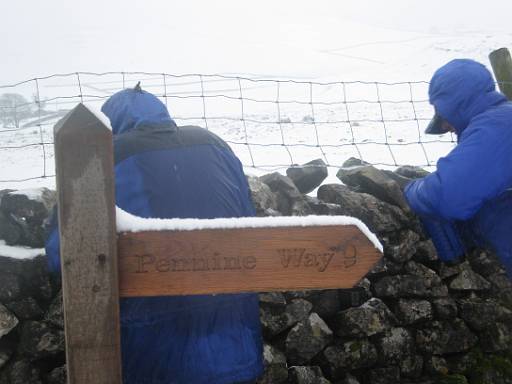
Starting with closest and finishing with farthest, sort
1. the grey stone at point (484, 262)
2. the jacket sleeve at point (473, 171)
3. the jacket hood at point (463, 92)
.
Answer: the jacket sleeve at point (473, 171)
the jacket hood at point (463, 92)
the grey stone at point (484, 262)

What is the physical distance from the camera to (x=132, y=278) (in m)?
1.38

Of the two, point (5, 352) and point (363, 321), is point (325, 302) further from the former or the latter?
point (5, 352)

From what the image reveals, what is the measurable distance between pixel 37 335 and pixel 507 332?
305 centimetres

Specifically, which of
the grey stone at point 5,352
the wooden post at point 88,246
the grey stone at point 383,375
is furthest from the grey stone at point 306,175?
the wooden post at point 88,246

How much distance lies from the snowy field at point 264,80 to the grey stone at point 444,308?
4.31 feet

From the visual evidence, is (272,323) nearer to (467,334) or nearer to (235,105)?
(467,334)

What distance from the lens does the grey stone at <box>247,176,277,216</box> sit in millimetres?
3195

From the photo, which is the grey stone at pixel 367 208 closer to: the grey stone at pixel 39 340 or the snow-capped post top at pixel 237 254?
the grey stone at pixel 39 340

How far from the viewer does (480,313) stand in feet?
11.6

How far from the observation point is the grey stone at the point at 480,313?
3.54 metres

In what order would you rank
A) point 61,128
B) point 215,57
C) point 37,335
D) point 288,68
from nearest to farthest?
1. point 61,128
2. point 37,335
3. point 288,68
4. point 215,57

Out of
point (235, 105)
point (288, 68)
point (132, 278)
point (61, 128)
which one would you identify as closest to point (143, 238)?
point (132, 278)

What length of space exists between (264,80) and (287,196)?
2.00 meters

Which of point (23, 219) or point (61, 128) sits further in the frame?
point (23, 219)
